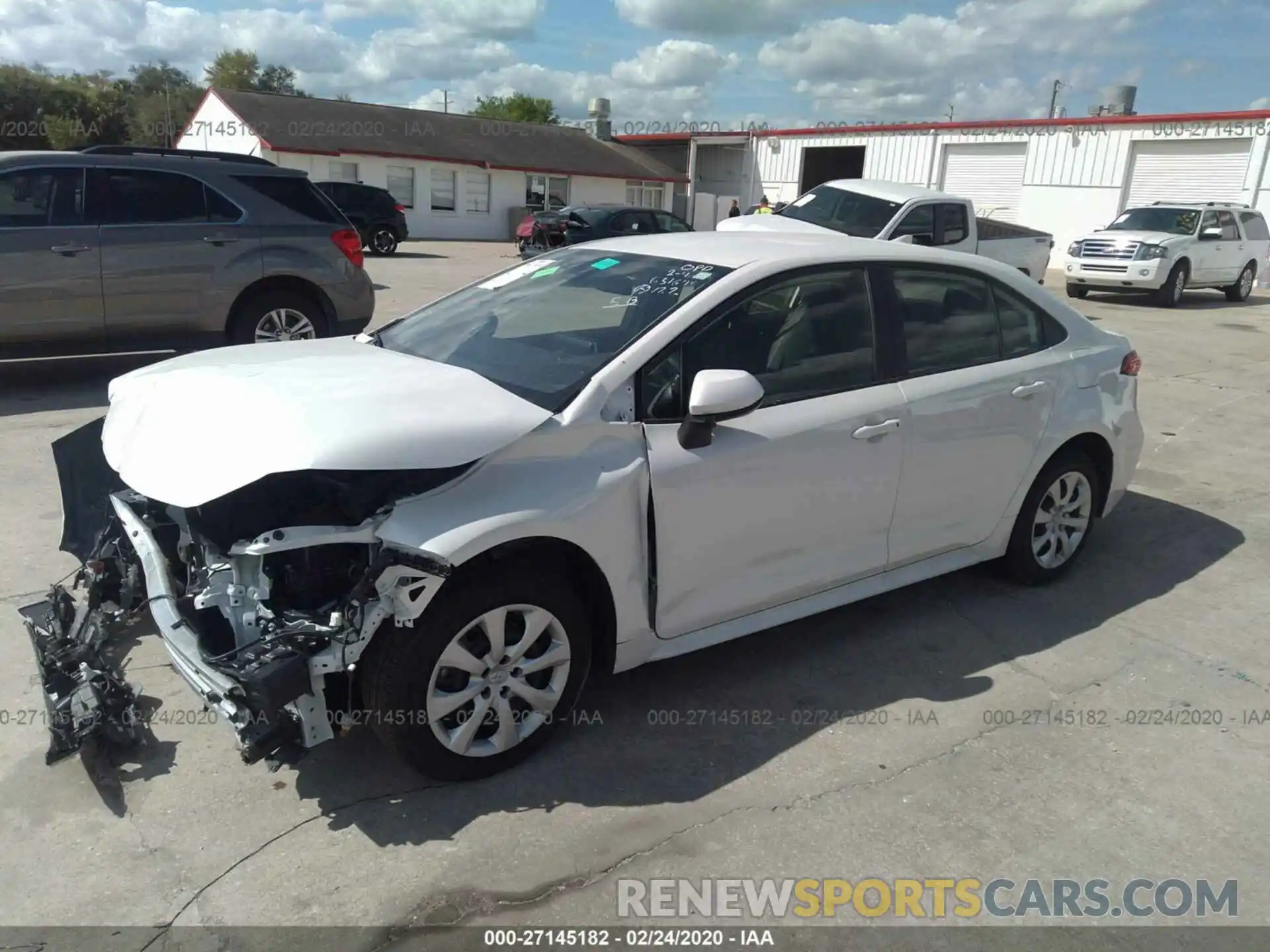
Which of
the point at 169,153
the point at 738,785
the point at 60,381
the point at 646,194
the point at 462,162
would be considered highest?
the point at 462,162

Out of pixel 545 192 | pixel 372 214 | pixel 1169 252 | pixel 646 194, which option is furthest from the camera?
pixel 646 194

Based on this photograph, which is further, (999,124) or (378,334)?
(999,124)

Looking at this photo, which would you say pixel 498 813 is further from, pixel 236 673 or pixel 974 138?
pixel 974 138

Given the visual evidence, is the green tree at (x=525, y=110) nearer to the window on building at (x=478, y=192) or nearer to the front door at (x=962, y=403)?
the window on building at (x=478, y=192)

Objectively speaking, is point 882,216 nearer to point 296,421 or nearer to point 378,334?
point 378,334

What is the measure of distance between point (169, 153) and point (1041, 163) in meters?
29.5

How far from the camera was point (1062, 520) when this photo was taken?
4.93 metres

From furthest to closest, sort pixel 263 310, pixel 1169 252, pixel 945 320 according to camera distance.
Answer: pixel 1169 252
pixel 263 310
pixel 945 320

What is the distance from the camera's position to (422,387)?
3295 mm

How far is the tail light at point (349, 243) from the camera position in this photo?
8523 millimetres

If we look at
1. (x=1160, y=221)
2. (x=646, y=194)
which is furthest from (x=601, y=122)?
(x=1160, y=221)

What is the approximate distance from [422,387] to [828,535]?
1673mm

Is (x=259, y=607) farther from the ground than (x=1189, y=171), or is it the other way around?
(x=1189, y=171)

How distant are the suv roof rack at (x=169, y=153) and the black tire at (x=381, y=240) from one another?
1621 cm
